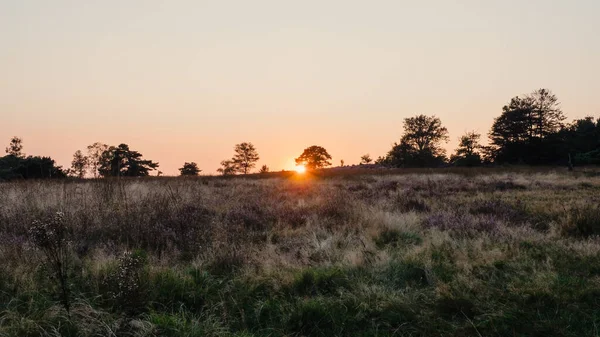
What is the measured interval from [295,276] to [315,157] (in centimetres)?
9714

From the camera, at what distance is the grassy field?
341 cm

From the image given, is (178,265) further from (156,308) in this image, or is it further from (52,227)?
(52,227)

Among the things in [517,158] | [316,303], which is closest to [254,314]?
[316,303]

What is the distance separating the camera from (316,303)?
3.75m

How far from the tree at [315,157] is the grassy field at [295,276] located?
9339 centimetres

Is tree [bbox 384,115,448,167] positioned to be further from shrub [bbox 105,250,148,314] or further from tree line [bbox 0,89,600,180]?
shrub [bbox 105,250,148,314]

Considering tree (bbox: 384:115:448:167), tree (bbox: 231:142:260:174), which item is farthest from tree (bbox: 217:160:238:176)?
tree (bbox: 384:115:448:167)

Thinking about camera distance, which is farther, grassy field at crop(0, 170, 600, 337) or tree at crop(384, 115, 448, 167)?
tree at crop(384, 115, 448, 167)

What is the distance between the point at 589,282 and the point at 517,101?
69.8m

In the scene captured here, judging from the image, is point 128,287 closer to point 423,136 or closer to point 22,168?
point 22,168

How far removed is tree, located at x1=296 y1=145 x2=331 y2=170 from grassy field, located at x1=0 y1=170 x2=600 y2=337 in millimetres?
93385

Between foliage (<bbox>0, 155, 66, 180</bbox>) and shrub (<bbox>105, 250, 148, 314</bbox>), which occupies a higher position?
foliage (<bbox>0, 155, 66, 180</bbox>)

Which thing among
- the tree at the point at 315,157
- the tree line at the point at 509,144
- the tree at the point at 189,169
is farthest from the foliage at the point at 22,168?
the tree at the point at 315,157

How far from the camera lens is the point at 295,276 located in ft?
14.8
